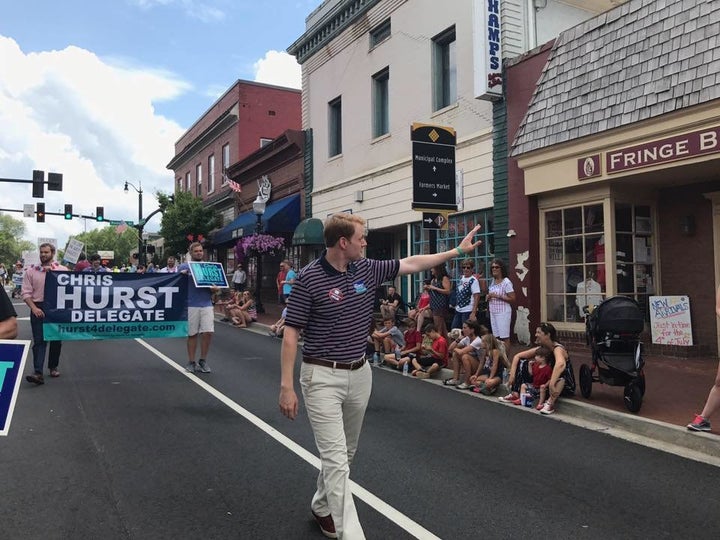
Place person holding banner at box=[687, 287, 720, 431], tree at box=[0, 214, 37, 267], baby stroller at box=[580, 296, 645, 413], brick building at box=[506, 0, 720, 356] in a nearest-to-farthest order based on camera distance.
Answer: person holding banner at box=[687, 287, 720, 431] → baby stroller at box=[580, 296, 645, 413] → brick building at box=[506, 0, 720, 356] → tree at box=[0, 214, 37, 267]

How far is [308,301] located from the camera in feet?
11.3

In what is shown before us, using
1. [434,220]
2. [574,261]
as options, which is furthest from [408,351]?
[574,261]

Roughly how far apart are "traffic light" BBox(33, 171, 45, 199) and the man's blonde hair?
88.3ft

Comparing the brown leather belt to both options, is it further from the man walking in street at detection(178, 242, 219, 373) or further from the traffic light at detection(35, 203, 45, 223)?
the traffic light at detection(35, 203, 45, 223)

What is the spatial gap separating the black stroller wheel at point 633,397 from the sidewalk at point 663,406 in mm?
73

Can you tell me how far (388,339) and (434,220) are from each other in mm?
2269

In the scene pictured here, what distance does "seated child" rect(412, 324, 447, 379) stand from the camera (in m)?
9.30

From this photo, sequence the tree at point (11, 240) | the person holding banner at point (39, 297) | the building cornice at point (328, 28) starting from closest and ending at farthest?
1. the person holding banner at point (39, 297)
2. the building cornice at point (328, 28)
3. the tree at point (11, 240)

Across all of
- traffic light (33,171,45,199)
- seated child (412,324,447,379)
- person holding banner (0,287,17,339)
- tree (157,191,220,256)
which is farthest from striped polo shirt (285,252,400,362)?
traffic light (33,171,45,199)

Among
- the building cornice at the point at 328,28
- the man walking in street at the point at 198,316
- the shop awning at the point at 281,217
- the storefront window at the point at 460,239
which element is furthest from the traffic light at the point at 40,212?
the man walking in street at the point at 198,316

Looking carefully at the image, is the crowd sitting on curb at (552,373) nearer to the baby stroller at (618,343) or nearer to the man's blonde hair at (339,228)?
the baby stroller at (618,343)

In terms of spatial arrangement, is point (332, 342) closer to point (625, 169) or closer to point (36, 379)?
point (36, 379)

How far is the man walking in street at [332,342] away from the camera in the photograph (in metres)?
3.39

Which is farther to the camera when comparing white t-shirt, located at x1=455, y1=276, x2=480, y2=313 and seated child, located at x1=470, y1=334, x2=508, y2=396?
white t-shirt, located at x1=455, y1=276, x2=480, y2=313
